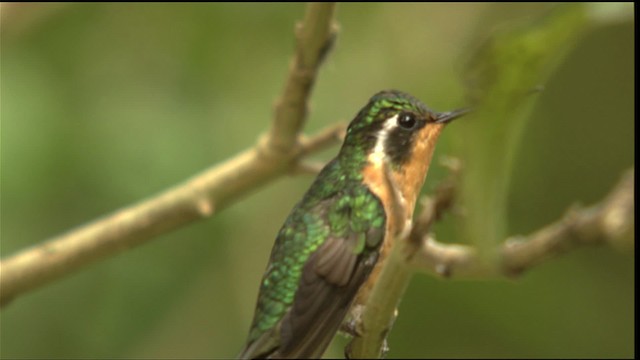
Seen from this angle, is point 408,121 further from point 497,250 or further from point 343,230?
point 497,250

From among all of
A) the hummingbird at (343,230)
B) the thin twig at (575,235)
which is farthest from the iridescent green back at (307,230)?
the thin twig at (575,235)

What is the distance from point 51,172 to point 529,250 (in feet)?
7.17

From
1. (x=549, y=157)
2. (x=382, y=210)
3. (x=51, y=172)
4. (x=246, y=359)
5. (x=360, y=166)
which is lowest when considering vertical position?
(x=246, y=359)

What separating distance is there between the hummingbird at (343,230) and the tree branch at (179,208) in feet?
1.41

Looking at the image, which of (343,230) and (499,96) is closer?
(499,96)

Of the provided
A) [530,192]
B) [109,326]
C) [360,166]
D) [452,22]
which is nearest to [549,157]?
[530,192]

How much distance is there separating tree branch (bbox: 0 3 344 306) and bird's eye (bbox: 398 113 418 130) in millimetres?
467

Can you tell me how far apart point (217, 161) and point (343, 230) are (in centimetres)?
169

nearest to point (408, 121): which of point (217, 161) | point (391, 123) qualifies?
point (391, 123)

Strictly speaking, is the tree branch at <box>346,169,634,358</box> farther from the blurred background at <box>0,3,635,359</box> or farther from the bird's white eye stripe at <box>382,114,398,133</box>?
the blurred background at <box>0,3,635,359</box>

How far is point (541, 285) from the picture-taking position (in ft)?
10.1

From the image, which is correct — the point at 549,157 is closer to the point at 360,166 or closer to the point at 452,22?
the point at 452,22

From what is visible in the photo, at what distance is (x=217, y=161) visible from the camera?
3.12 meters

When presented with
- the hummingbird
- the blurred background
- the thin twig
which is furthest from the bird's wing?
the blurred background
